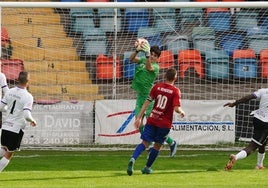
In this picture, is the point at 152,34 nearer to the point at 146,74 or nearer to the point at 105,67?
the point at 105,67

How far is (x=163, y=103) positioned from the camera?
13.2m

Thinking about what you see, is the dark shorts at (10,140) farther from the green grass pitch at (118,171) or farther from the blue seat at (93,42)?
the blue seat at (93,42)

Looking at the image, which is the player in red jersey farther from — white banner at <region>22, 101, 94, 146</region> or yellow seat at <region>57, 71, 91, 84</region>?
yellow seat at <region>57, 71, 91, 84</region>

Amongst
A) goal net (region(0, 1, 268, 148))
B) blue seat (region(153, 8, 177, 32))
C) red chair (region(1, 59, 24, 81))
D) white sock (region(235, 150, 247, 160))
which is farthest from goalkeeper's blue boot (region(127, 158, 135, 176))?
blue seat (region(153, 8, 177, 32))

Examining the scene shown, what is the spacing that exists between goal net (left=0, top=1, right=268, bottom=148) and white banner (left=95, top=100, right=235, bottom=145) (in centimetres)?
2

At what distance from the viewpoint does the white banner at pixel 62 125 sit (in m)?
18.6

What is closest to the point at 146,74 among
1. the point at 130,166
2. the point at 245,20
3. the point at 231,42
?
the point at 130,166

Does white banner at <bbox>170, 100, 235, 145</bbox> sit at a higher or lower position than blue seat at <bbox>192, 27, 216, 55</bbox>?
lower

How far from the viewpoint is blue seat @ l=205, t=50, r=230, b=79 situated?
19.3m

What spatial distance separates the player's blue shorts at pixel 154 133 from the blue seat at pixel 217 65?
6.18 meters

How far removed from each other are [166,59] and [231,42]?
5.14ft

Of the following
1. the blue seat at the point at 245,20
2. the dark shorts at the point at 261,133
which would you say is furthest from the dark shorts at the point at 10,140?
the blue seat at the point at 245,20

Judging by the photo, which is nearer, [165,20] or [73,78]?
[73,78]

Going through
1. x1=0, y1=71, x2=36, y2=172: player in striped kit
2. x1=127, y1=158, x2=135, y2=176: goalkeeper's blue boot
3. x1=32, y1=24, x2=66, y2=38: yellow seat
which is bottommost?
x1=127, y1=158, x2=135, y2=176: goalkeeper's blue boot
